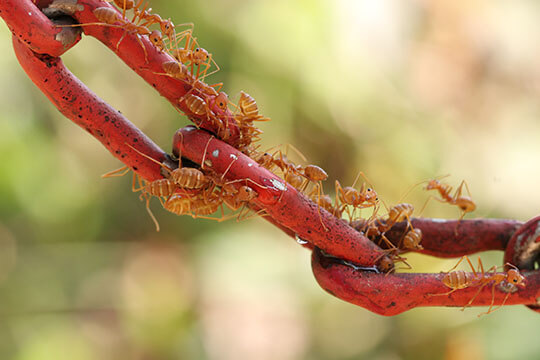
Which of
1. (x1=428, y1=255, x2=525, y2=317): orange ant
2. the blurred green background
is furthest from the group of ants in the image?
the blurred green background

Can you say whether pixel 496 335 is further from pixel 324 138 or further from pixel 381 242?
pixel 381 242

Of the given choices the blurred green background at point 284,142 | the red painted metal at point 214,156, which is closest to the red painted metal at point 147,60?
the red painted metal at point 214,156

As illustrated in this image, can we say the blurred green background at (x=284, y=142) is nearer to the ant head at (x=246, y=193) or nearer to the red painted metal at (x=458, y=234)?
the red painted metal at (x=458, y=234)

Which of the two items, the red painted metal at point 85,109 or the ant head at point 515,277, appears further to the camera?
the ant head at point 515,277

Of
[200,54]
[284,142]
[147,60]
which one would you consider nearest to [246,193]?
[147,60]

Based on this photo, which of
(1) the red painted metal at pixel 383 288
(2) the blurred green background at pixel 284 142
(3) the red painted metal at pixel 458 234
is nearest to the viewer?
(1) the red painted metal at pixel 383 288

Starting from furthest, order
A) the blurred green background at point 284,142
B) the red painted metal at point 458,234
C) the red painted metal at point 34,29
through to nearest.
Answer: the blurred green background at point 284,142
the red painted metal at point 458,234
the red painted metal at point 34,29

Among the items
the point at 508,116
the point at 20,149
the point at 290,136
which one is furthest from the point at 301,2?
the point at 20,149

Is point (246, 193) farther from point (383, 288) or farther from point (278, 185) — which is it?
point (383, 288)
